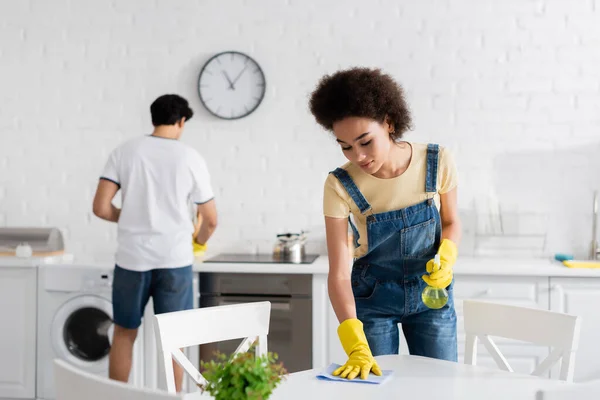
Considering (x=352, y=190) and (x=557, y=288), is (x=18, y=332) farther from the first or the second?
(x=557, y=288)

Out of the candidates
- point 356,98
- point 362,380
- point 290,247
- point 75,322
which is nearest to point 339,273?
point 362,380

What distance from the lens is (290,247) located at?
3.85 meters

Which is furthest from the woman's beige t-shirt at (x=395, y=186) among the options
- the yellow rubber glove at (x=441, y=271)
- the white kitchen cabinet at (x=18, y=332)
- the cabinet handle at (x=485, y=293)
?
the white kitchen cabinet at (x=18, y=332)

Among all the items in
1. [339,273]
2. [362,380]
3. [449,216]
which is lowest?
[362,380]

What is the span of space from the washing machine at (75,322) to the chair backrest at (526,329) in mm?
2013

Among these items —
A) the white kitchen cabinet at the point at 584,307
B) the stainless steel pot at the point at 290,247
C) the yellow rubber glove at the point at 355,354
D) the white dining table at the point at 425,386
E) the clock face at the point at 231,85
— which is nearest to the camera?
the white dining table at the point at 425,386

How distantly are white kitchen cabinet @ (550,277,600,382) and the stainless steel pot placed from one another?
1.25 m

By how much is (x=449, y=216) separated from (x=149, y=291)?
65.0 inches

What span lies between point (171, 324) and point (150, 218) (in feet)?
4.08

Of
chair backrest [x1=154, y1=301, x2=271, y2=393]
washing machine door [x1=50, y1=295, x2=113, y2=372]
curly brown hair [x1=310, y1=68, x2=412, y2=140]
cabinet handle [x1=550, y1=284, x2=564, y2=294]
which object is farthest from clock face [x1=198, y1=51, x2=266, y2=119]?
curly brown hair [x1=310, y1=68, x2=412, y2=140]

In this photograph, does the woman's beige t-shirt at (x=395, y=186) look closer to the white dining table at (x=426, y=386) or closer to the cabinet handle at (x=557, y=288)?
the white dining table at (x=426, y=386)

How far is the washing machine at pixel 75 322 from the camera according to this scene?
374 cm

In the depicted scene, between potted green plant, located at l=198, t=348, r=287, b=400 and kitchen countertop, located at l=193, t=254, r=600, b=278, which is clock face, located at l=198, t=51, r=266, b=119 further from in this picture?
potted green plant, located at l=198, t=348, r=287, b=400

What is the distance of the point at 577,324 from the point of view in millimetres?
1977
